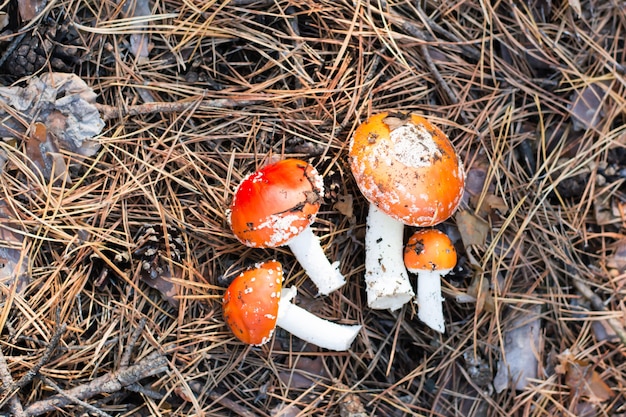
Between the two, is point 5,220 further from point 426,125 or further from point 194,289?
point 426,125

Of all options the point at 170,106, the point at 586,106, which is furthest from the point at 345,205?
the point at 586,106

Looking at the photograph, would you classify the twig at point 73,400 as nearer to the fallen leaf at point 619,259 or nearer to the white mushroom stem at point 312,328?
the white mushroom stem at point 312,328

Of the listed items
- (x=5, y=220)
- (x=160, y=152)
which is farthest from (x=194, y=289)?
(x=5, y=220)

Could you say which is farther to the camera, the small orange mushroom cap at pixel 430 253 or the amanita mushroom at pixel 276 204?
the small orange mushroom cap at pixel 430 253

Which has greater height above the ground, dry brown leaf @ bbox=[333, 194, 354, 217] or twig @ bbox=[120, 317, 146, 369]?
dry brown leaf @ bbox=[333, 194, 354, 217]

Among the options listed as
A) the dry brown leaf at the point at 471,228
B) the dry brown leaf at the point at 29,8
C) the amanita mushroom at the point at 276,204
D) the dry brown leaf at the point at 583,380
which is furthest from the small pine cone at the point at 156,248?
the dry brown leaf at the point at 583,380

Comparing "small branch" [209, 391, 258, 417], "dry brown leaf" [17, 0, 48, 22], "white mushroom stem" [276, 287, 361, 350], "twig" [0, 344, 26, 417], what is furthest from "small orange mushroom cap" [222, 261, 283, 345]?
"dry brown leaf" [17, 0, 48, 22]

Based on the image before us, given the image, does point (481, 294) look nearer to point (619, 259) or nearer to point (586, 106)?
point (619, 259)

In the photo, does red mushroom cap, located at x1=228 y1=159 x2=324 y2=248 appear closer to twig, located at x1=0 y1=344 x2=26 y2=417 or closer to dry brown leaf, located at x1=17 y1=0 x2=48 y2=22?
twig, located at x1=0 y1=344 x2=26 y2=417
